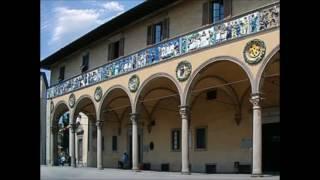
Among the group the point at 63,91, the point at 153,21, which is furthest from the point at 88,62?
the point at 153,21

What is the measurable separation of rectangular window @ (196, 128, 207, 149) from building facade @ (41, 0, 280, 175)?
0.06m

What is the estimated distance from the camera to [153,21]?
26078mm

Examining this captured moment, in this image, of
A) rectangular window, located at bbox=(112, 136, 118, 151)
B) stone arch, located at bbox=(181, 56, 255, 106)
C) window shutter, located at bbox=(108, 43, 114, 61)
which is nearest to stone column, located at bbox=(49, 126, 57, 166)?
rectangular window, located at bbox=(112, 136, 118, 151)

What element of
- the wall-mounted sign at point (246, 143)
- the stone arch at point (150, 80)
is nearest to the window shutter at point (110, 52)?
the stone arch at point (150, 80)

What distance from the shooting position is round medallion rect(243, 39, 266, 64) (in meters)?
18.2

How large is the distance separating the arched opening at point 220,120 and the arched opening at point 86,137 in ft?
33.7

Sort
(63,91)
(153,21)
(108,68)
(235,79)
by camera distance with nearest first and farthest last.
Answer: (235,79)
(153,21)
(108,68)
(63,91)

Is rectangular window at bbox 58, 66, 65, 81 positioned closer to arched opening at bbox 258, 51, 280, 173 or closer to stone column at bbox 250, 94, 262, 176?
arched opening at bbox 258, 51, 280, 173

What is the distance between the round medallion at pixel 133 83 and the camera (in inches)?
1027

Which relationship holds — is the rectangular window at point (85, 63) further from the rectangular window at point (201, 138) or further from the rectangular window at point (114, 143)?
the rectangular window at point (201, 138)

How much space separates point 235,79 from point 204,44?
384 cm
